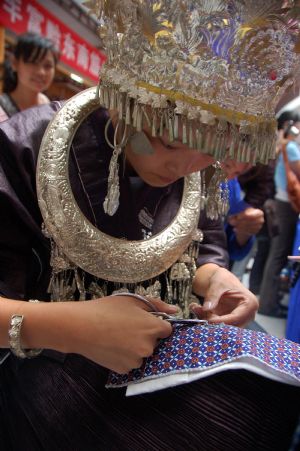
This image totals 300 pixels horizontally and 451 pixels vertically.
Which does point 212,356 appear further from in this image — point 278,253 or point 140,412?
point 278,253

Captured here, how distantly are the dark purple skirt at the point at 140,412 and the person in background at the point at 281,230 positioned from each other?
674 mm

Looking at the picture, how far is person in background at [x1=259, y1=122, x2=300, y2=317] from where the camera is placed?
3.42 ft

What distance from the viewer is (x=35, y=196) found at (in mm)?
699

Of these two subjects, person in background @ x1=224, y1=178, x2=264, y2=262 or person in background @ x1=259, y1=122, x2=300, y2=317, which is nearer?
person in background @ x1=259, y1=122, x2=300, y2=317

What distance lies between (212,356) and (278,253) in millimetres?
917

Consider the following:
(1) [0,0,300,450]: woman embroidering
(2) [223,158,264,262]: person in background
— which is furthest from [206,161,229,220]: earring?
(2) [223,158,264,262]: person in background

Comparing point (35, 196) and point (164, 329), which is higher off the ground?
point (35, 196)

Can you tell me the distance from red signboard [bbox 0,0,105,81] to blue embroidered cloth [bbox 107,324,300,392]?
2.14 meters

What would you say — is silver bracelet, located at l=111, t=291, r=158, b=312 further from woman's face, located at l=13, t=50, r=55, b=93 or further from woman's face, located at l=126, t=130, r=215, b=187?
woman's face, located at l=13, t=50, r=55, b=93

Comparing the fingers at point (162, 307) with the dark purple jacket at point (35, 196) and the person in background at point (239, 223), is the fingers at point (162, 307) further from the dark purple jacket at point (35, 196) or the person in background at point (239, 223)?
the person in background at point (239, 223)

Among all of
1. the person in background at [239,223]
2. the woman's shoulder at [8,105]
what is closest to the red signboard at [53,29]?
the woman's shoulder at [8,105]

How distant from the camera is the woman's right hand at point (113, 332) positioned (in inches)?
20.6

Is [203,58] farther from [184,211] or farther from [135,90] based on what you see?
[184,211]

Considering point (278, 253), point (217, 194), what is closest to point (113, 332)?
point (217, 194)
